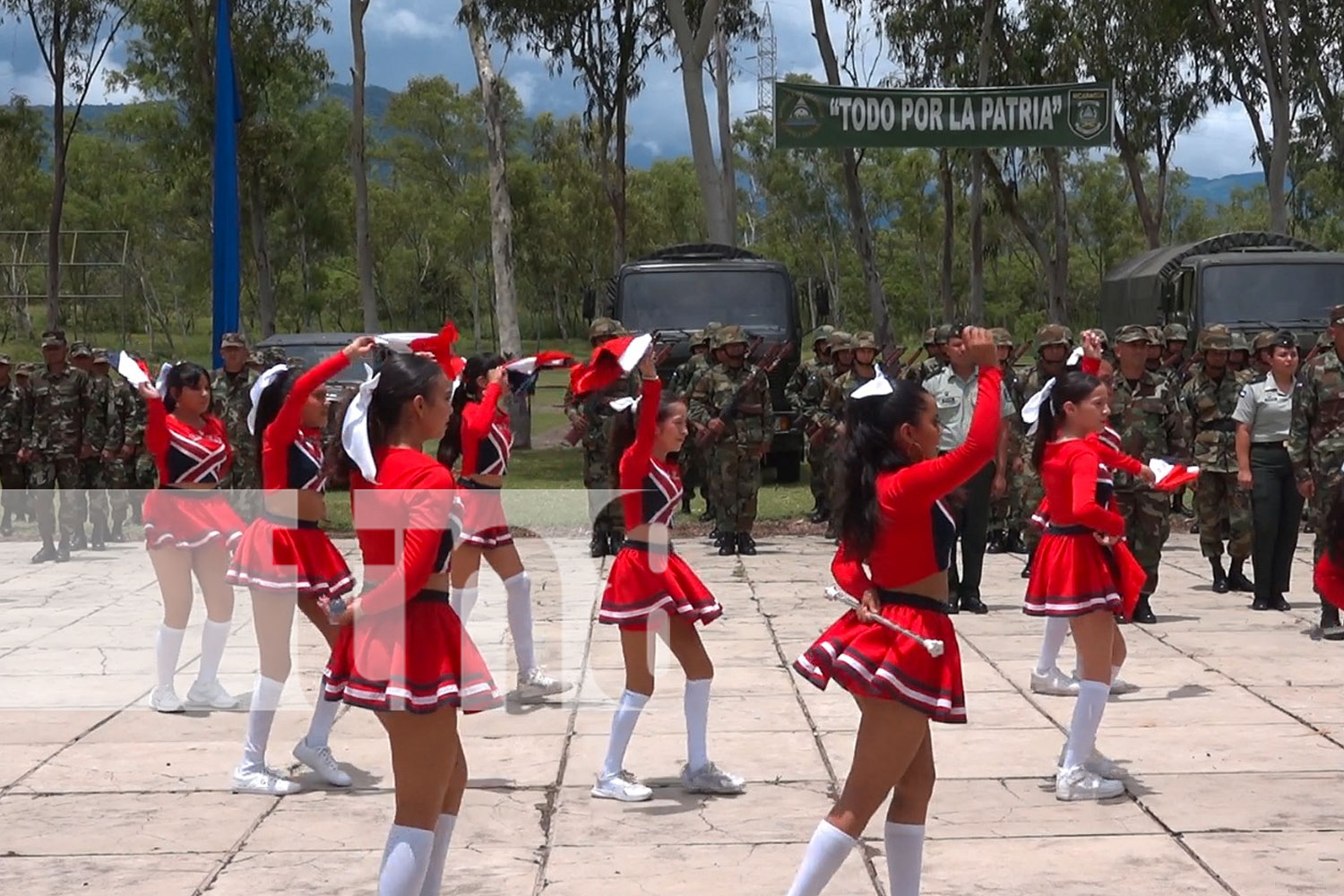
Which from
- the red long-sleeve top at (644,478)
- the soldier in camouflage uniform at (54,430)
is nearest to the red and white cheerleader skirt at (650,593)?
the red long-sleeve top at (644,478)

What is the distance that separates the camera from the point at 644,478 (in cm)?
646

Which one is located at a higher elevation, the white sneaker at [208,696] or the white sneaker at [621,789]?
Result: the white sneaker at [208,696]

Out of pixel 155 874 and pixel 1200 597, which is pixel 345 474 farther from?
pixel 1200 597

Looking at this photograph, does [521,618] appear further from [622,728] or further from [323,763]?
[622,728]

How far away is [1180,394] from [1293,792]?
6.37 metres

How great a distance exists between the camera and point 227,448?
789 cm

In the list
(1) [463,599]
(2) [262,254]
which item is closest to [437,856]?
(1) [463,599]

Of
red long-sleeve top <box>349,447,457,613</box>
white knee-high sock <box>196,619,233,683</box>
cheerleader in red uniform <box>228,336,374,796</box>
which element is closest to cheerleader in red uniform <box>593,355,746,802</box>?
cheerleader in red uniform <box>228,336,374,796</box>

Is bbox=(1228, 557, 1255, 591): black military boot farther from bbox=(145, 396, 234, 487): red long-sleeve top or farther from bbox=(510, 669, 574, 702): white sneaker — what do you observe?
bbox=(145, 396, 234, 487): red long-sleeve top

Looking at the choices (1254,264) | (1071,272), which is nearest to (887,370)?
(1254,264)

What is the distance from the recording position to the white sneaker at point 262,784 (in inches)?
249

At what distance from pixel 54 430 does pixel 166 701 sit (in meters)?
6.98

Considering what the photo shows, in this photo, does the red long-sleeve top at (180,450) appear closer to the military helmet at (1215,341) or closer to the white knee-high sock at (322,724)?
the white knee-high sock at (322,724)

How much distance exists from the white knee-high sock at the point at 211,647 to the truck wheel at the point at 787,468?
1239cm
